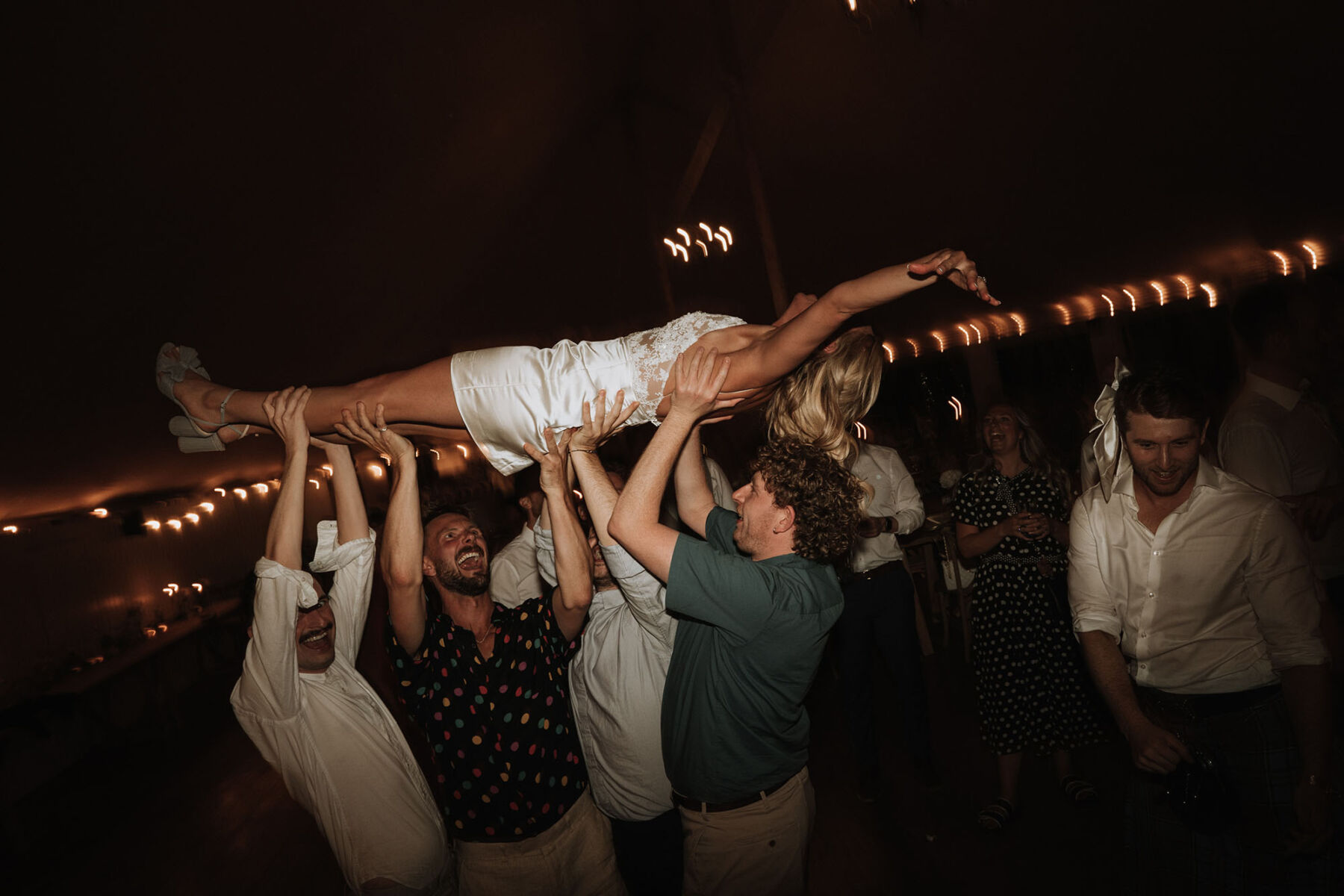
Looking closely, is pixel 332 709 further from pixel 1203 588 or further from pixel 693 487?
pixel 1203 588

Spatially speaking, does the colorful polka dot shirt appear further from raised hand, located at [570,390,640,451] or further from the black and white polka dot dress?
the black and white polka dot dress

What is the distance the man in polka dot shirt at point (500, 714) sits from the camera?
1.97m

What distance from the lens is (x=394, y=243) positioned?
5.93m

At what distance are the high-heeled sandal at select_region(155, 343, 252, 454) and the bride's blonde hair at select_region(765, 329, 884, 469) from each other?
5.16ft

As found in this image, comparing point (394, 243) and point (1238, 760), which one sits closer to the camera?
point (1238, 760)

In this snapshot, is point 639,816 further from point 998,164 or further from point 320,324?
point 998,164

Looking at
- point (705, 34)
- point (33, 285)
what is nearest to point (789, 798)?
point (33, 285)

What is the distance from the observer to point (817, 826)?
3.34 m

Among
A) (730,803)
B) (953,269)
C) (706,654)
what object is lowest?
(730,803)

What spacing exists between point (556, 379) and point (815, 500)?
729 mm

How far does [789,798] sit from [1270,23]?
560 cm

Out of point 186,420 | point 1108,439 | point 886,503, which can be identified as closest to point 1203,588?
point 1108,439

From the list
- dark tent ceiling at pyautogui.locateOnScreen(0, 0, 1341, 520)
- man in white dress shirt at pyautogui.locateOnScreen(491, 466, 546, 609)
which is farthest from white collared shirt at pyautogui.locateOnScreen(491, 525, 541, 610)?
dark tent ceiling at pyautogui.locateOnScreen(0, 0, 1341, 520)

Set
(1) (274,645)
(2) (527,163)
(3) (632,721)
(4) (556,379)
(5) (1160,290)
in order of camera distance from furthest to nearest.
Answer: (5) (1160,290) < (2) (527,163) < (3) (632,721) < (4) (556,379) < (1) (274,645)
